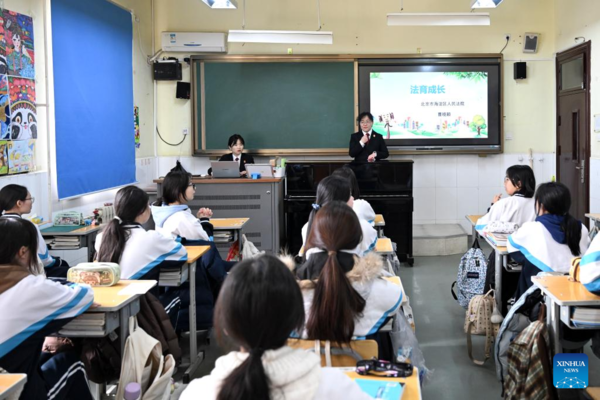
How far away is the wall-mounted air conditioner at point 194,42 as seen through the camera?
28.3 ft

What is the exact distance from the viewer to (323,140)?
877 cm

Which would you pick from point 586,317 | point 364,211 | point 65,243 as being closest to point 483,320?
point 364,211

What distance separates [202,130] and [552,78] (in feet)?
15.4

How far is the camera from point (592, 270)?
3.02 m

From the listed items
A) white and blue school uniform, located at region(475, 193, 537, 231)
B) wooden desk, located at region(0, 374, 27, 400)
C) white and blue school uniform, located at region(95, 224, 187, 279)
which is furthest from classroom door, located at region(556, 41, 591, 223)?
wooden desk, located at region(0, 374, 27, 400)

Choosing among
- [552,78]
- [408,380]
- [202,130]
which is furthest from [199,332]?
[552,78]

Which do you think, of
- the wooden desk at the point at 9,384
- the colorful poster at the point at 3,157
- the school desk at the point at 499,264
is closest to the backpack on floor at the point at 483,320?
the school desk at the point at 499,264

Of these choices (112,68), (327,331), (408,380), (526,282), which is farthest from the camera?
(112,68)

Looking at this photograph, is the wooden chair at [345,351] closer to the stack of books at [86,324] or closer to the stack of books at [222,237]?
the stack of books at [86,324]

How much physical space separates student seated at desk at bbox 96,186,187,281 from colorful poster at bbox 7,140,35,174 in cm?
186

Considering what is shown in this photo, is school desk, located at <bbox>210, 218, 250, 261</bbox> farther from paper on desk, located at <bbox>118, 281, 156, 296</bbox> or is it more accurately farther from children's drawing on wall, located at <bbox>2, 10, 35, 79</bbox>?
paper on desk, located at <bbox>118, 281, 156, 296</bbox>

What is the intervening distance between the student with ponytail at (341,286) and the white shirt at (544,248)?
156 cm

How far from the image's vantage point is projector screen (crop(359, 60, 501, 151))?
870 centimetres

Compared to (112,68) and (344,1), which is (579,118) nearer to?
(344,1)
